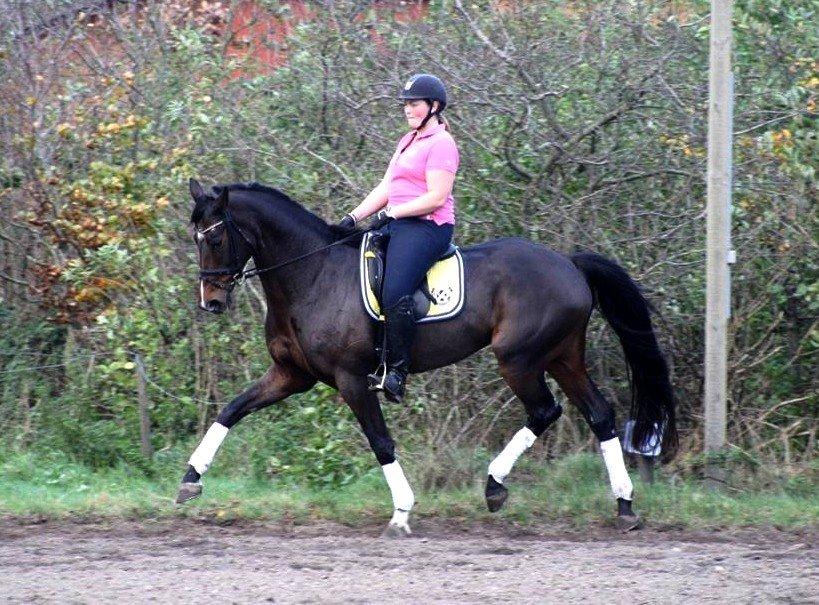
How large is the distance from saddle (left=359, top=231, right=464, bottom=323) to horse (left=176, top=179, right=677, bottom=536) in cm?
6

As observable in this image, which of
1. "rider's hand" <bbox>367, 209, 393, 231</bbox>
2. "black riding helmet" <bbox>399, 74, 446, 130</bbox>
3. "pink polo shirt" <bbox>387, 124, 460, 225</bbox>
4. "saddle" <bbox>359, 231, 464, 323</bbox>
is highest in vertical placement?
"black riding helmet" <bbox>399, 74, 446, 130</bbox>

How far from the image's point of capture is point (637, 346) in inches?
311

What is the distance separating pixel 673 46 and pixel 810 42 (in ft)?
3.79

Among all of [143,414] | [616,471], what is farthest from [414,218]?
[143,414]

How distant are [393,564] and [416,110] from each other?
2.87 meters

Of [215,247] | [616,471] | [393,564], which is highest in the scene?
[215,247]

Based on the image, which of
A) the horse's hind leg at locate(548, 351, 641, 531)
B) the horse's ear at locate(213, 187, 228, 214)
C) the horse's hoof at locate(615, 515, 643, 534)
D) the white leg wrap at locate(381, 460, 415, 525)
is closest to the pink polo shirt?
the horse's ear at locate(213, 187, 228, 214)

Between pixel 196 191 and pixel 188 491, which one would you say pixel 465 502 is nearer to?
pixel 188 491

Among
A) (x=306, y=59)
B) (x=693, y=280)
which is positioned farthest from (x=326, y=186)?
(x=693, y=280)

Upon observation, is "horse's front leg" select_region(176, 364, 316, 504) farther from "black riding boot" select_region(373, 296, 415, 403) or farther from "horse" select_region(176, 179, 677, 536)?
"black riding boot" select_region(373, 296, 415, 403)

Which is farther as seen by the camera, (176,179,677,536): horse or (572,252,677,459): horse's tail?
(572,252,677,459): horse's tail

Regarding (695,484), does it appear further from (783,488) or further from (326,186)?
(326,186)

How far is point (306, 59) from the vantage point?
1040 centimetres

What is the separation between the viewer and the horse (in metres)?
7.27
